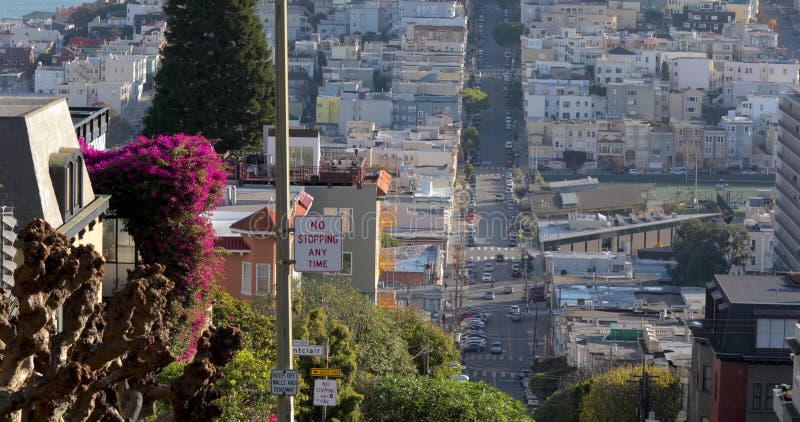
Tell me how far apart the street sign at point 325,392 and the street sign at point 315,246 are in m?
4.91

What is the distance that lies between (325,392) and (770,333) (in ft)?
28.0

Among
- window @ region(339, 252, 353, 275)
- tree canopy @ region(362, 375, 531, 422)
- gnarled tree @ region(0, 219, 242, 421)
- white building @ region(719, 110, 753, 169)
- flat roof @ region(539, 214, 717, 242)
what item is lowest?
flat roof @ region(539, 214, 717, 242)

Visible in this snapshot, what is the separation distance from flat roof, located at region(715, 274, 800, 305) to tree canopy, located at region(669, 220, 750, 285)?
47970 millimetres

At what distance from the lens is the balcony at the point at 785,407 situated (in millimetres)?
16281

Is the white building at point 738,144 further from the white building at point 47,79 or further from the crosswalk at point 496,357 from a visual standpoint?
the crosswalk at point 496,357

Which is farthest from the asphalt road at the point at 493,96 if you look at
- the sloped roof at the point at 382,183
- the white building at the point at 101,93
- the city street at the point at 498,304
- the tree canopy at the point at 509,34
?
the sloped roof at the point at 382,183

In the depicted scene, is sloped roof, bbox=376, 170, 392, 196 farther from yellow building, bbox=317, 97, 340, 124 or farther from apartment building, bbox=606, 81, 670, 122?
apartment building, bbox=606, 81, 670, 122

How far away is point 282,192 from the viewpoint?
907cm

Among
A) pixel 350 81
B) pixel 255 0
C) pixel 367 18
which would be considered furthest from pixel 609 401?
pixel 367 18

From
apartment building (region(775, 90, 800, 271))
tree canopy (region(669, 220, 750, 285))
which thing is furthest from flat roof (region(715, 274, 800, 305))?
apartment building (region(775, 90, 800, 271))

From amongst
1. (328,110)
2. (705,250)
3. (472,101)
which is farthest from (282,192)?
(472,101)

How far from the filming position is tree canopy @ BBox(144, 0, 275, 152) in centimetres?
2372

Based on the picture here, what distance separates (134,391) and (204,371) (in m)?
0.47

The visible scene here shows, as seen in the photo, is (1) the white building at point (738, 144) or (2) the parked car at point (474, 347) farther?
(1) the white building at point (738, 144)
